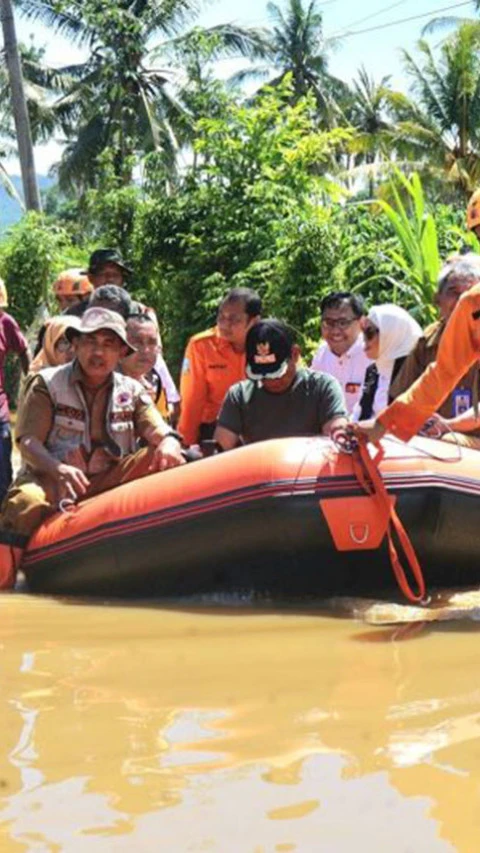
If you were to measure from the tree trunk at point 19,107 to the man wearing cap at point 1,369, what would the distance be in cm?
1238

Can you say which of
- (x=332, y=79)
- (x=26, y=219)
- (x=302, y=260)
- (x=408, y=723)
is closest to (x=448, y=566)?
(x=408, y=723)

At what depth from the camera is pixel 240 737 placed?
10.2 ft

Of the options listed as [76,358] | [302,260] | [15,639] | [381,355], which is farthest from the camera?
[302,260]

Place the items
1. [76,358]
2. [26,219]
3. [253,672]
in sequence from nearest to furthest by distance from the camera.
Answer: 1. [253,672]
2. [76,358]
3. [26,219]

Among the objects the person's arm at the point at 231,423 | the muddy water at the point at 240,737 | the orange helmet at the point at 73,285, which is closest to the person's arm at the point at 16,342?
the orange helmet at the point at 73,285

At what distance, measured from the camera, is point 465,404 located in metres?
5.52

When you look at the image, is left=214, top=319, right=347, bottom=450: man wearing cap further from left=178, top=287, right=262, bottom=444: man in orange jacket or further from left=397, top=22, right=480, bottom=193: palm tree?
left=397, top=22, right=480, bottom=193: palm tree

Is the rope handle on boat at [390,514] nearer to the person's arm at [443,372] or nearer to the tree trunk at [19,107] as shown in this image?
the person's arm at [443,372]

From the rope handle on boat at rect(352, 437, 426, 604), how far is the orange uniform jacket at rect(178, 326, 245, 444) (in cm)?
178

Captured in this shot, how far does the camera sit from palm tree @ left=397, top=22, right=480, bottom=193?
25391 mm

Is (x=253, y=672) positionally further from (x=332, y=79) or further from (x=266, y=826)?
(x=332, y=79)

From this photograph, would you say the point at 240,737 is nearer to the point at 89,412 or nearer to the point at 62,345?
the point at 89,412

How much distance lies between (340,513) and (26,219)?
49.6 feet

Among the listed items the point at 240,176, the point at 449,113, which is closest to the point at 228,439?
the point at 240,176
